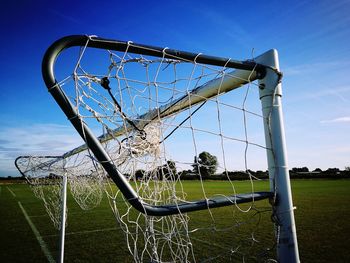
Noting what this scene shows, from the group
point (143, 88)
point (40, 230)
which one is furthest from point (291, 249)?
point (40, 230)

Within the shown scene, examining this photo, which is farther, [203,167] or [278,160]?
[203,167]

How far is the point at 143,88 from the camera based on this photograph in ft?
6.21

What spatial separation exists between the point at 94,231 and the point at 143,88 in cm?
556

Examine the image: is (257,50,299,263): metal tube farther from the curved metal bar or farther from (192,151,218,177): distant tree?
(192,151,218,177): distant tree

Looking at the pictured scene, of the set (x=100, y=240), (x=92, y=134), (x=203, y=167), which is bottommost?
(x=100, y=240)

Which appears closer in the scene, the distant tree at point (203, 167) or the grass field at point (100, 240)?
the distant tree at point (203, 167)

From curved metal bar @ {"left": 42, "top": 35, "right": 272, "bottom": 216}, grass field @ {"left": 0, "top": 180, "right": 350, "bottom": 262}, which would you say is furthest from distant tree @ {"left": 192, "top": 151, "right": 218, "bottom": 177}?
grass field @ {"left": 0, "top": 180, "right": 350, "bottom": 262}

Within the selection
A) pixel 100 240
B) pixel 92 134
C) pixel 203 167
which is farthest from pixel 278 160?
pixel 100 240

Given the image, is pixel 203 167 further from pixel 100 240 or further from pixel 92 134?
pixel 100 240

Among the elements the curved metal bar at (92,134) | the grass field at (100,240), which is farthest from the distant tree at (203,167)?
the grass field at (100,240)

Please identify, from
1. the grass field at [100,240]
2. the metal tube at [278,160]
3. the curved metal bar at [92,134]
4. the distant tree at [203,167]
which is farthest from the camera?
the grass field at [100,240]

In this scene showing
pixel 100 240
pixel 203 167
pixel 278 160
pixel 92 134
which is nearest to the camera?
pixel 92 134

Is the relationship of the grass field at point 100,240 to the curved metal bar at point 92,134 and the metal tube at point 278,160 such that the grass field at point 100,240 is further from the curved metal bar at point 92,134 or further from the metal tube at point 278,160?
the curved metal bar at point 92,134

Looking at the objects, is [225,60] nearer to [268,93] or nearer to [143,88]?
[268,93]
